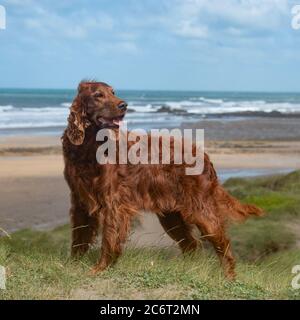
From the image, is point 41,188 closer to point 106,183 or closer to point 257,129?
point 106,183

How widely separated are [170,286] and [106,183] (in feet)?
3.55

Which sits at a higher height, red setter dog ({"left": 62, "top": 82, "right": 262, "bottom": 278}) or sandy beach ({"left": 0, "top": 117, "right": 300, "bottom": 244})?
red setter dog ({"left": 62, "top": 82, "right": 262, "bottom": 278})

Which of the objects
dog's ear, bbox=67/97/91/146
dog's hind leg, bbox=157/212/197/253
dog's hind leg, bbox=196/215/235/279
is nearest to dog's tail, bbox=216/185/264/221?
dog's hind leg, bbox=196/215/235/279

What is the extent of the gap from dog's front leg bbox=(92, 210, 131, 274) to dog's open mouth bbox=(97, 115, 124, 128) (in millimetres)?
808

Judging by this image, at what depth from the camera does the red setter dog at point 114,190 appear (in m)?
6.12

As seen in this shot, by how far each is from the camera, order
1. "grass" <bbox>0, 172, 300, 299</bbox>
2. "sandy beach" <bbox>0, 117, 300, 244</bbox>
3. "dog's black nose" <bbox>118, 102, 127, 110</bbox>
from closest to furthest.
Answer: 1. "grass" <bbox>0, 172, 300, 299</bbox>
2. "dog's black nose" <bbox>118, 102, 127, 110</bbox>
3. "sandy beach" <bbox>0, 117, 300, 244</bbox>

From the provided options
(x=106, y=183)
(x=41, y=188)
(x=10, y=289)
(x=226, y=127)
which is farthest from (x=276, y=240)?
(x=226, y=127)

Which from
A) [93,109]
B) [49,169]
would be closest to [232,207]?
[93,109]

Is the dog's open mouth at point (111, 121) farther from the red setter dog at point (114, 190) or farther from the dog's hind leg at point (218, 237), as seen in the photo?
the dog's hind leg at point (218, 237)

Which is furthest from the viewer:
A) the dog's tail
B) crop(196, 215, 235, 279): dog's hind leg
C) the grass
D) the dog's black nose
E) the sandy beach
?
the sandy beach

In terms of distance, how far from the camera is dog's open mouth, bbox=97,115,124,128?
6.02 metres

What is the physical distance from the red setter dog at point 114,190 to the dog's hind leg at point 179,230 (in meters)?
0.04

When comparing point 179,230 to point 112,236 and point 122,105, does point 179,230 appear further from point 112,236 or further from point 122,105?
point 122,105

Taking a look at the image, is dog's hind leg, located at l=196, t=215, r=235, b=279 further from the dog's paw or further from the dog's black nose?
the dog's black nose
